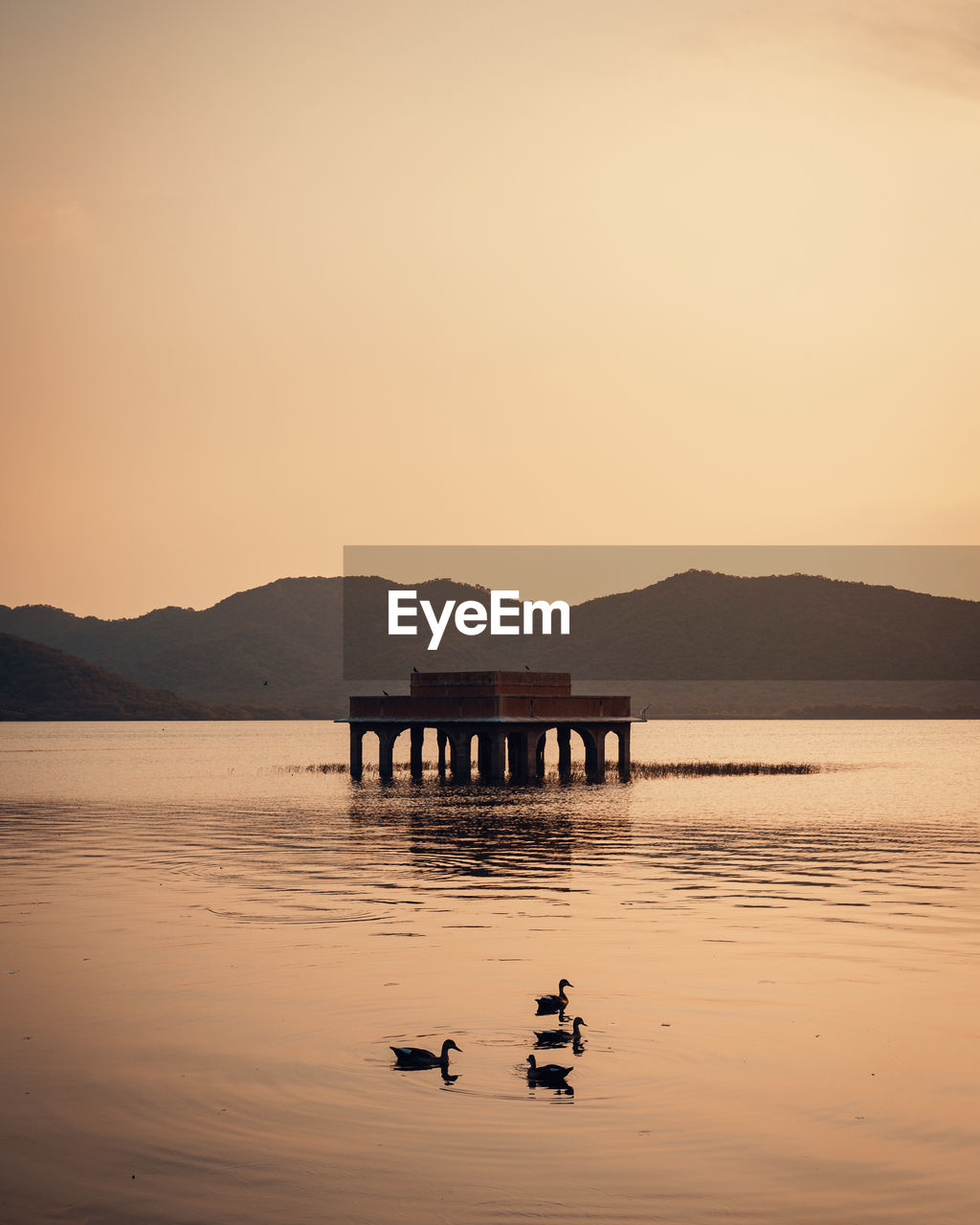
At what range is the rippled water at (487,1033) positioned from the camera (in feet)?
44.0

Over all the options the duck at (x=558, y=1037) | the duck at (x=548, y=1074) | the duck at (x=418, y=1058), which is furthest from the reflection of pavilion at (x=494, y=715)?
the duck at (x=548, y=1074)

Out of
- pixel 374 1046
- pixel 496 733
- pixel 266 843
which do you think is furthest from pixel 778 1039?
pixel 496 733

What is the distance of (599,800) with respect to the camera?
66688mm

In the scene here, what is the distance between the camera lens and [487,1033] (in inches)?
740

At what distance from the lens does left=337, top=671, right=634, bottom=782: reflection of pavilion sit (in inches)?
3049

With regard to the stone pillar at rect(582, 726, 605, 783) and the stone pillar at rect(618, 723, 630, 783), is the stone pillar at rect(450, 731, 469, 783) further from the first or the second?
the stone pillar at rect(618, 723, 630, 783)

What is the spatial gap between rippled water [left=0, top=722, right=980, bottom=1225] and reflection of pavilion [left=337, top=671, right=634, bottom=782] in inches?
1287

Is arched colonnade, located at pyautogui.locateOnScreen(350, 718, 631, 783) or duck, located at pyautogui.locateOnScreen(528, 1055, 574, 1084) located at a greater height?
arched colonnade, located at pyautogui.locateOnScreen(350, 718, 631, 783)

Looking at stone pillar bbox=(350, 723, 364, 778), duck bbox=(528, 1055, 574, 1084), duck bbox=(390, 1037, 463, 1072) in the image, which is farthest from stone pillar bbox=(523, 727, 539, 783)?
duck bbox=(528, 1055, 574, 1084)

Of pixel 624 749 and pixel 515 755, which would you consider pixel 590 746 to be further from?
pixel 515 755

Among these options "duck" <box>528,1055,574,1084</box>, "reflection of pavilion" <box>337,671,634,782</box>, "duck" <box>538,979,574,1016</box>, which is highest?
"reflection of pavilion" <box>337,671,634,782</box>

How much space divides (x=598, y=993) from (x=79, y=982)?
8.13 m

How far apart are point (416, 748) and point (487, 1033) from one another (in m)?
74.0

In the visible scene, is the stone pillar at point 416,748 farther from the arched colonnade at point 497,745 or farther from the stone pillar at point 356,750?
the stone pillar at point 356,750
